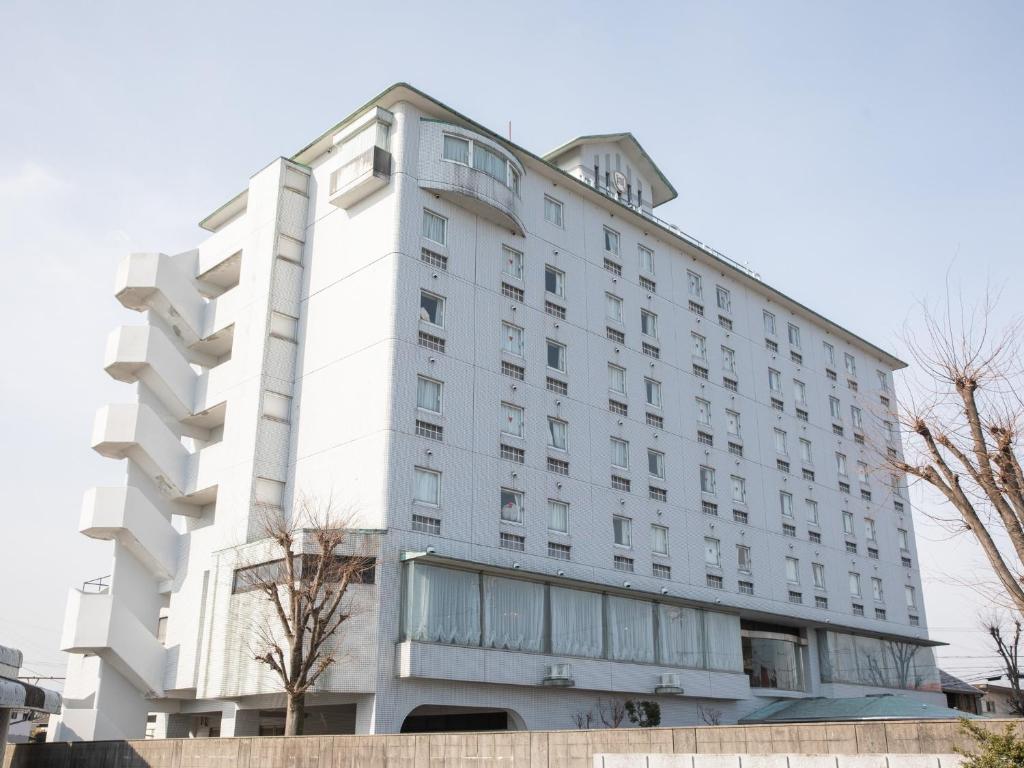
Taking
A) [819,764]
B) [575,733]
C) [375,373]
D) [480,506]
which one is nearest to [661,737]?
[575,733]

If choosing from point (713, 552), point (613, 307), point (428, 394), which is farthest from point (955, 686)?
point (428, 394)

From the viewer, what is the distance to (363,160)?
1507 inches

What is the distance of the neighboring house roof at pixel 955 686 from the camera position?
62.0 meters

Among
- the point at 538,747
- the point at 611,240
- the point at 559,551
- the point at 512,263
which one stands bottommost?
the point at 538,747

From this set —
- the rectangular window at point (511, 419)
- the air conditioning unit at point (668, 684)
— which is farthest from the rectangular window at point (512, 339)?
the air conditioning unit at point (668, 684)

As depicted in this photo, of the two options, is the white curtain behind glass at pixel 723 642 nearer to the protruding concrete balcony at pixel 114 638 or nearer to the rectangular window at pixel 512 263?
the rectangular window at pixel 512 263

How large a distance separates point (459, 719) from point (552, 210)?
21.8 metres

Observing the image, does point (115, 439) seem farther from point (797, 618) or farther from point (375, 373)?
point (797, 618)

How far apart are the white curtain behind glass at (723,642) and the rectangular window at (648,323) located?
12.9 meters

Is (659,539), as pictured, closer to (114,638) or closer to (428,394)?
(428,394)

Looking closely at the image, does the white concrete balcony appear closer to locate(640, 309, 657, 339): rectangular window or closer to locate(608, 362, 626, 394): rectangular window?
locate(608, 362, 626, 394): rectangular window

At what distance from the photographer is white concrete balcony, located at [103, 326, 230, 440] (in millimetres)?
42125

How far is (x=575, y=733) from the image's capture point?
20.8 m

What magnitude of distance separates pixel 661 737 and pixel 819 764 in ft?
10.8
